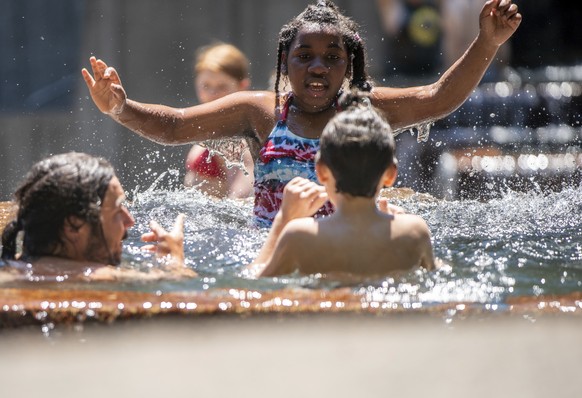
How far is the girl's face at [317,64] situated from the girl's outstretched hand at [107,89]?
683mm

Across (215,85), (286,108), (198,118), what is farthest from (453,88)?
(215,85)

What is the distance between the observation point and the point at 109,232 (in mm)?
3629

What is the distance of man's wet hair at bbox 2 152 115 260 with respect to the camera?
3570 mm

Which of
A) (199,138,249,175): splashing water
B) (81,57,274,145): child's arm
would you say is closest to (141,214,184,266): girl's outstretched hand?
(81,57,274,145): child's arm

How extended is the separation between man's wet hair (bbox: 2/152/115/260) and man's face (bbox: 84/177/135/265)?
0.08 ft

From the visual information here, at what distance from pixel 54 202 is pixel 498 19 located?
6.60 ft

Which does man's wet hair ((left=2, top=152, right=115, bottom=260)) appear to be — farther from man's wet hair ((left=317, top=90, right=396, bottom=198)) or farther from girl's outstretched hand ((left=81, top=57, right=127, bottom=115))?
girl's outstretched hand ((left=81, top=57, right=127, bottom=115))

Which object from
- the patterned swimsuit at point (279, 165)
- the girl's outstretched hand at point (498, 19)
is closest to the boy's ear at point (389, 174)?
the patterned swimsuit at point (279, 165)

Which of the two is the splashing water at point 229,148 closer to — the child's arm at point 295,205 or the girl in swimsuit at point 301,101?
the girl in swimsuit at point 301,101

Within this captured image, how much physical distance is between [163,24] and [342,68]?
5911 millimetres

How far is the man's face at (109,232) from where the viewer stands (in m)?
3.60

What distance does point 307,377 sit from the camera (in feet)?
8.66

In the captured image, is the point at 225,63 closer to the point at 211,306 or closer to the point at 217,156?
the point at 217,156

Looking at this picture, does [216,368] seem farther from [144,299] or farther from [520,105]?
[520,105]
